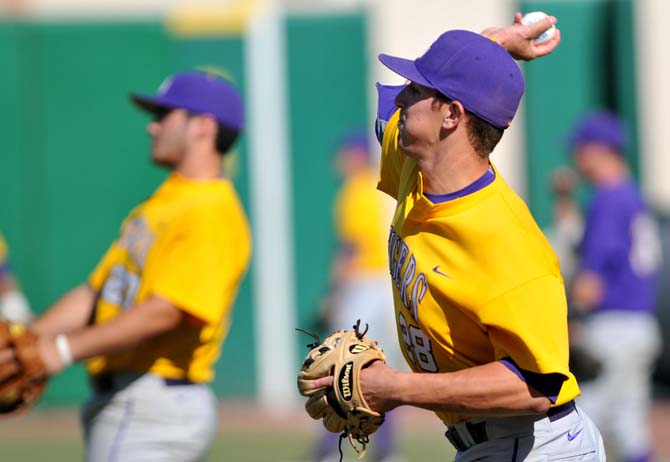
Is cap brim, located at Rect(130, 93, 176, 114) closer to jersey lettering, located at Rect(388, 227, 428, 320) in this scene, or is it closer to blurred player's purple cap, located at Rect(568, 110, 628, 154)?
jersey lettering, located at Rect(388, 227, 428, 320)

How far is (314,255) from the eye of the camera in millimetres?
12211

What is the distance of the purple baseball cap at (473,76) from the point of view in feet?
11.7

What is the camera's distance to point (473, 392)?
3373mm

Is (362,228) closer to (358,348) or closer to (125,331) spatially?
(125,331)

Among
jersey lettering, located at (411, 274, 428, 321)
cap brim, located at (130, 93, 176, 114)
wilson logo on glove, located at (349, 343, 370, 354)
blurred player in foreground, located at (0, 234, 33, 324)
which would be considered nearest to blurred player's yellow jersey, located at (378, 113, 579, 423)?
jersey lettering, located at (411, 274, 428, 321)

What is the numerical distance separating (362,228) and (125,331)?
5.41 metres

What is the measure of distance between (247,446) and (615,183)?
336 cm

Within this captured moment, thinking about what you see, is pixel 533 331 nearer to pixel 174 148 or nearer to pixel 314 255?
pixel 174 148

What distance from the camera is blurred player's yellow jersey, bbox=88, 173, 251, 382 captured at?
16.0 feet

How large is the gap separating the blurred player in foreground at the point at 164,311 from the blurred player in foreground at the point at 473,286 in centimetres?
127

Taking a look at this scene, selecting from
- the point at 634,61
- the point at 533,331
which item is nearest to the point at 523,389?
the point at 533,331

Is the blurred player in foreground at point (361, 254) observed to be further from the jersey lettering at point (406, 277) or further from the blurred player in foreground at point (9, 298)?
the jersey lettering at point (406, 277)

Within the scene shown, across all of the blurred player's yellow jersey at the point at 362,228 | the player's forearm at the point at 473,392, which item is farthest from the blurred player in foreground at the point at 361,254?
the player's forearm at the point at 473,392

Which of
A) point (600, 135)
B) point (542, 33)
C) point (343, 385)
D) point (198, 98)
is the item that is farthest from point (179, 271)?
point (600, 135)
